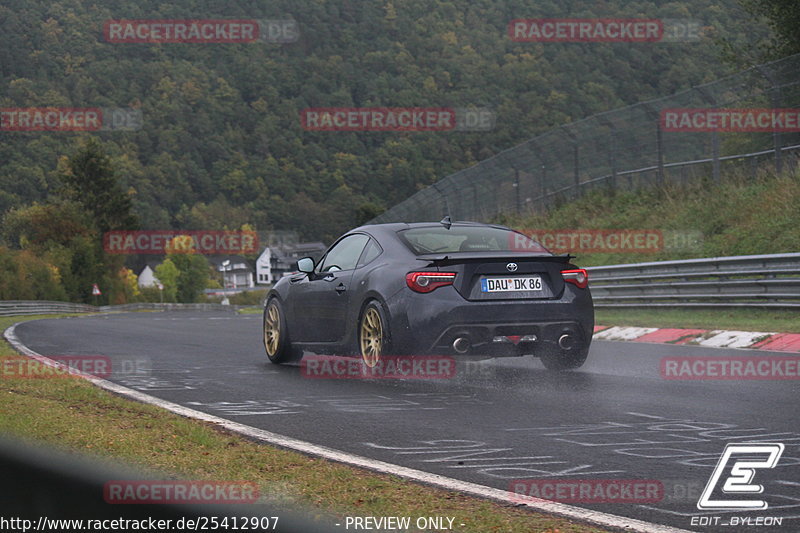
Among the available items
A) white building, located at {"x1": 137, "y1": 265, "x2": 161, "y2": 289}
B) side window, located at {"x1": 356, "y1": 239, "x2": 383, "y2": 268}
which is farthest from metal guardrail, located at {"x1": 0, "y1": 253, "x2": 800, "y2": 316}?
white building, located at {"x1": 137, "y1": 265, "x2": 161, "y2": 289}

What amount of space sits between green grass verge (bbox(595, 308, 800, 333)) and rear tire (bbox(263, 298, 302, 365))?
6168 millimetres

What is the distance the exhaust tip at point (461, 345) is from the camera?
884 cm

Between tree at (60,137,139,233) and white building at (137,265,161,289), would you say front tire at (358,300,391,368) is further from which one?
white building at (137,265,161,289)

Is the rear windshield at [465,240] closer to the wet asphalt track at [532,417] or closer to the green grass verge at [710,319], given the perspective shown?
the wet asphalt track at [532,417]

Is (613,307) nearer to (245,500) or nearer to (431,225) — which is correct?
(431,225)

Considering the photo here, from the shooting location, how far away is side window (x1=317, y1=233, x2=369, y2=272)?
10281mm

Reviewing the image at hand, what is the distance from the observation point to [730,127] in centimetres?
2158

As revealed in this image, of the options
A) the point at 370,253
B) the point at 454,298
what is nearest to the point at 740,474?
the point at 454,298

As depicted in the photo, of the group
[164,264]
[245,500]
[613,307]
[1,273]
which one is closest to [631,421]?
[245,500]

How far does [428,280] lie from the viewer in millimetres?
8945

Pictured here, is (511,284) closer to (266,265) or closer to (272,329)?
(272,329)

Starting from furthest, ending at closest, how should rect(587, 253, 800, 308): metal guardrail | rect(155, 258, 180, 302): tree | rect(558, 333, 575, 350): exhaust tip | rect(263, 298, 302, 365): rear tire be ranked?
rect(155, 258, 180, 302): tree → rect(587, 253, 800, 308): metal guardrail → rect(263, 298, 302, 365): rear tire → rect(558, 333, 575, 350): exhaust tip

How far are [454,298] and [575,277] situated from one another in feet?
4.02

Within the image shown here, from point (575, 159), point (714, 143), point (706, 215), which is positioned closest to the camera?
point (706, 215)
